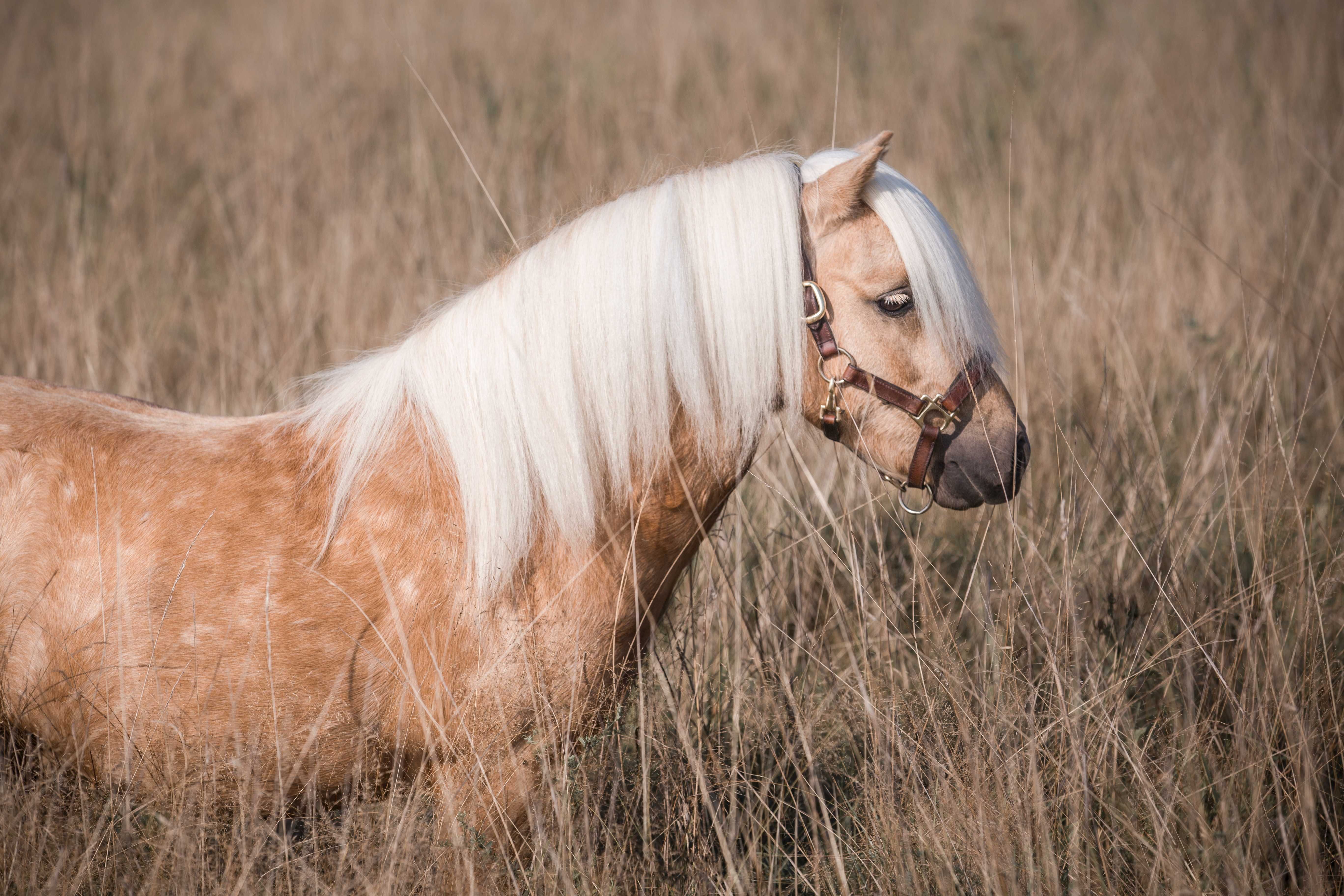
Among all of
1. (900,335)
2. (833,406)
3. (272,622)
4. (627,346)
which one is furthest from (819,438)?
(272,622)

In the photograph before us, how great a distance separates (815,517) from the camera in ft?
11.0

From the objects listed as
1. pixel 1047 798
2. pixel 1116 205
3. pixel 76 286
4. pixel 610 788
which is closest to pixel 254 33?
pixel 76 286

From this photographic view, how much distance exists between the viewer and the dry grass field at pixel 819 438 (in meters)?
1.99

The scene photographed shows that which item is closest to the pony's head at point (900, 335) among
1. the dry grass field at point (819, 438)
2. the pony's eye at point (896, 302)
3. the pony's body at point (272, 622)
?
the pony's eye at point (896, 302)

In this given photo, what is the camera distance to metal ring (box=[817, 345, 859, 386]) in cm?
191

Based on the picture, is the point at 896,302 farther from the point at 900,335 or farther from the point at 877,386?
the point at 877,386

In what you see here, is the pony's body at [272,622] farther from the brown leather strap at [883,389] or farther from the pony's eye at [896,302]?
the pony's eye at [896,302]

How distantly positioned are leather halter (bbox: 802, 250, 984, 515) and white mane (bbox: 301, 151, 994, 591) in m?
0.05

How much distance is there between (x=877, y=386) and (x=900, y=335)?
130 mm

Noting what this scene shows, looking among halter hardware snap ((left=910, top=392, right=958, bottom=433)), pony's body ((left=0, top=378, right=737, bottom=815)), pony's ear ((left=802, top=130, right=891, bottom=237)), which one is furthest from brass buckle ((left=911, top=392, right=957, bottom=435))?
pony's body ((left=0, top=378, right=737, bottom=815))

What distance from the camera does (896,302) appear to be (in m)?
1.90

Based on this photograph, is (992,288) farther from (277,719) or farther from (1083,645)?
(277,719)

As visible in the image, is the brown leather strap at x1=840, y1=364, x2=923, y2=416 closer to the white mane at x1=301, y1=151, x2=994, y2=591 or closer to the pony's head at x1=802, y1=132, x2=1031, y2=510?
the pony's head at x1=802, y1=132, x2=1031, y2=510

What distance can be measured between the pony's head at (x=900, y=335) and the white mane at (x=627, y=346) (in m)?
0.01
